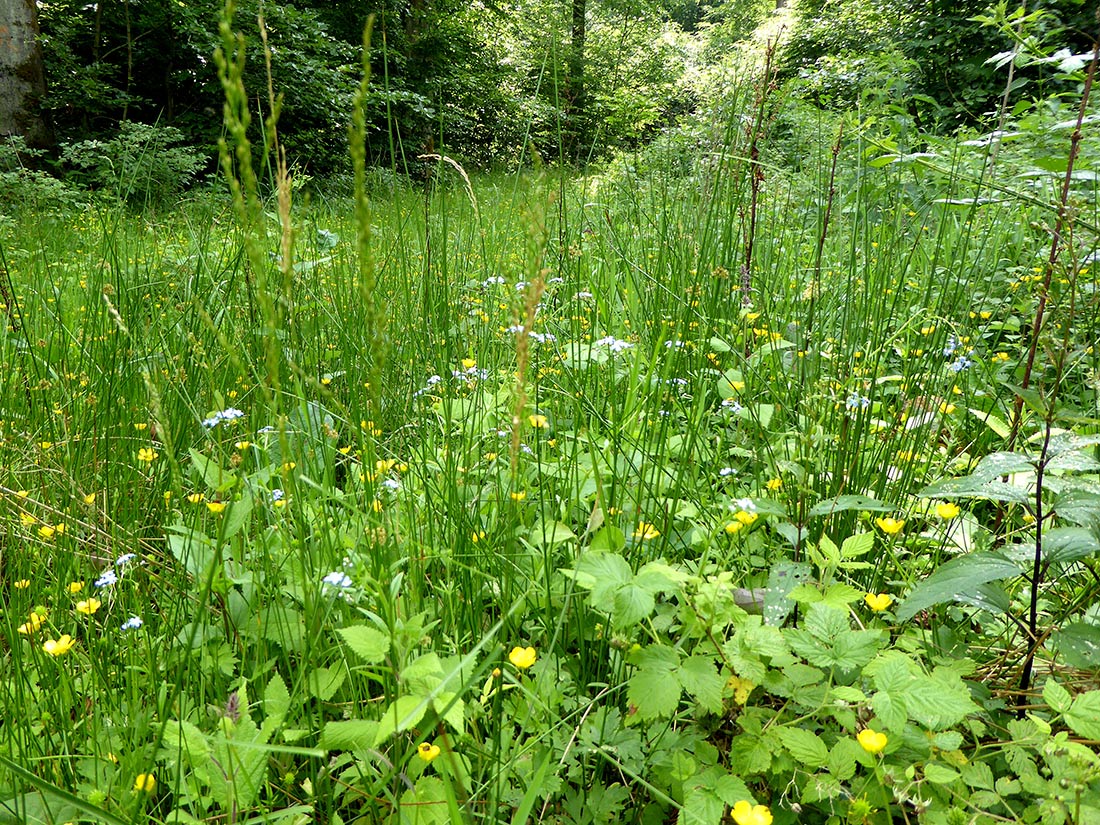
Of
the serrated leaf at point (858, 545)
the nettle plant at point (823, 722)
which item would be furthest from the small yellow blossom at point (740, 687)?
the serrated leaf at point (858, 545)

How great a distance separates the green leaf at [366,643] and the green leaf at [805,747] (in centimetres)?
41

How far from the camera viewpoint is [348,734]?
560 mm

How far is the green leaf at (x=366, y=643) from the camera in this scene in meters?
0.56

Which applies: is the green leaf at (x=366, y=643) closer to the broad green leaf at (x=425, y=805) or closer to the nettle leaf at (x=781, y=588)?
the broad green leaf at (x=425, y=805)

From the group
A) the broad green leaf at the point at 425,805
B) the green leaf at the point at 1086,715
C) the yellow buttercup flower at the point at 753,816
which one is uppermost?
the green leaf at the point at 1086,715

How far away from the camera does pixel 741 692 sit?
0.70 meters

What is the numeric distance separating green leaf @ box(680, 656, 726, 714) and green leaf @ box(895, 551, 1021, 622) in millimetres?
220

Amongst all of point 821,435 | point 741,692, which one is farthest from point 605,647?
point 821,435

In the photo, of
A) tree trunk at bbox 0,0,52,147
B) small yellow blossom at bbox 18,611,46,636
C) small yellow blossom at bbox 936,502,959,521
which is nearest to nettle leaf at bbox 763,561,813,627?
small yellow blossom at bbox 936,502,959,521

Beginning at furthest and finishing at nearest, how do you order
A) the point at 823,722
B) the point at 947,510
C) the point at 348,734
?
the point at 947,510 < the point at 823,722 < the point at 348,734

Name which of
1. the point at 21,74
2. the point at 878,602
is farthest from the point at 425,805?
the point at 21,74

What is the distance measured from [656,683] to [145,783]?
491mm

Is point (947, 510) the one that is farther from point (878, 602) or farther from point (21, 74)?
point (21, 74)

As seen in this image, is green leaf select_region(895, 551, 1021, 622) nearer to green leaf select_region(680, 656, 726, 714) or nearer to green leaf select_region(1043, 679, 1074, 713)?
green leaf select_region(1043, 679, 1074, 713)
